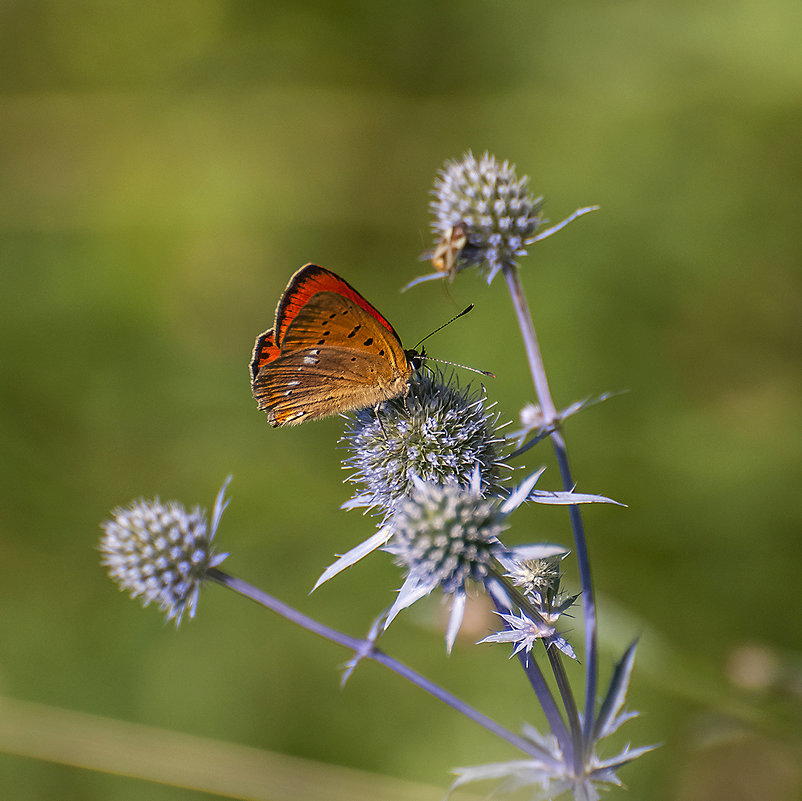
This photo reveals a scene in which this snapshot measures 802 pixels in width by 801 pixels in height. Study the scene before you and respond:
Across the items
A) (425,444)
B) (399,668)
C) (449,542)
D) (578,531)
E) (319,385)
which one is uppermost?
(319,385)

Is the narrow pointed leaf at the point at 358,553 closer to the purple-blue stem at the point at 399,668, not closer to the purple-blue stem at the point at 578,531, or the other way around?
the purple-blue stem at the point at 399,668

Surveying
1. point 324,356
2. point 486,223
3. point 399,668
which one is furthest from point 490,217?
point 399,668

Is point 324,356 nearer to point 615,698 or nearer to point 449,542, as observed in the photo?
point 449,542

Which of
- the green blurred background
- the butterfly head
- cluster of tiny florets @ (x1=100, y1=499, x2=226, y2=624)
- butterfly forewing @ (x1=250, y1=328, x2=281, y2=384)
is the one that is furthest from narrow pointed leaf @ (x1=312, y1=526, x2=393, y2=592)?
the green blurred background

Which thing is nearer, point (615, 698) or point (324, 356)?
point (615, 698)

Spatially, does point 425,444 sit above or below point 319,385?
below

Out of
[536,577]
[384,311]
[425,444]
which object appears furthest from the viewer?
[384,311]

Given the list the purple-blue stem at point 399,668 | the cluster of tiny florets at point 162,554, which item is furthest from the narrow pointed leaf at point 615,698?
the cluster of tiny florets at point 162,554

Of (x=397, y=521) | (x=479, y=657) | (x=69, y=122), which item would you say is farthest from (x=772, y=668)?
(x=69, y=122)
